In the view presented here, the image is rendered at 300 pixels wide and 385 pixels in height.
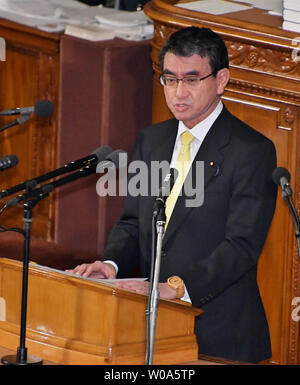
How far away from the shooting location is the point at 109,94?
18.1ft

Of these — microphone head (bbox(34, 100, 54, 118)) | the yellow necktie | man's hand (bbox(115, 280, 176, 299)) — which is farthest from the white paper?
man's hand (bbox(115, 280, 176, 299))

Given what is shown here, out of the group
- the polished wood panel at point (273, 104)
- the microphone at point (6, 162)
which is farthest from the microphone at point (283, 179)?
the polished wood panel at point (273, 104)

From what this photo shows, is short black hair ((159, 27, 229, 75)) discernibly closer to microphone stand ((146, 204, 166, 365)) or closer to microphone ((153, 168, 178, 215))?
microphone ((153, 168, 178, 215))

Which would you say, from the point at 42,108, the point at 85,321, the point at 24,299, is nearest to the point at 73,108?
the point at 42,108

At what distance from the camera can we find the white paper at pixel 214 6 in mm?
4570

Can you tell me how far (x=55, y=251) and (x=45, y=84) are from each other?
36.2 inches

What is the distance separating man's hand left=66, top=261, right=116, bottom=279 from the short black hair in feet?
2.78

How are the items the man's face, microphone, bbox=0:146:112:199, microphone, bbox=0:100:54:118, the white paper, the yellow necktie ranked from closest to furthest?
microphone, bbox=0:146:112:199, microphone, bbox=0:100:54:118, the man's face, the yellow necktie, the white paper

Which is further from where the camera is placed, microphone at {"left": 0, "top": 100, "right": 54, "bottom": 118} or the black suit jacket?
the black suit jacket

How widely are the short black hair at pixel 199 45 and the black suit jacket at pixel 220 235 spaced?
9.5 inches

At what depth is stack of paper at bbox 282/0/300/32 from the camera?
4.27m

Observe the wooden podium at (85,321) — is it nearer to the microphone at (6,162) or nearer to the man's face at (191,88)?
the microphone at (6,162)

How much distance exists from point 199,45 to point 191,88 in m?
0.17
